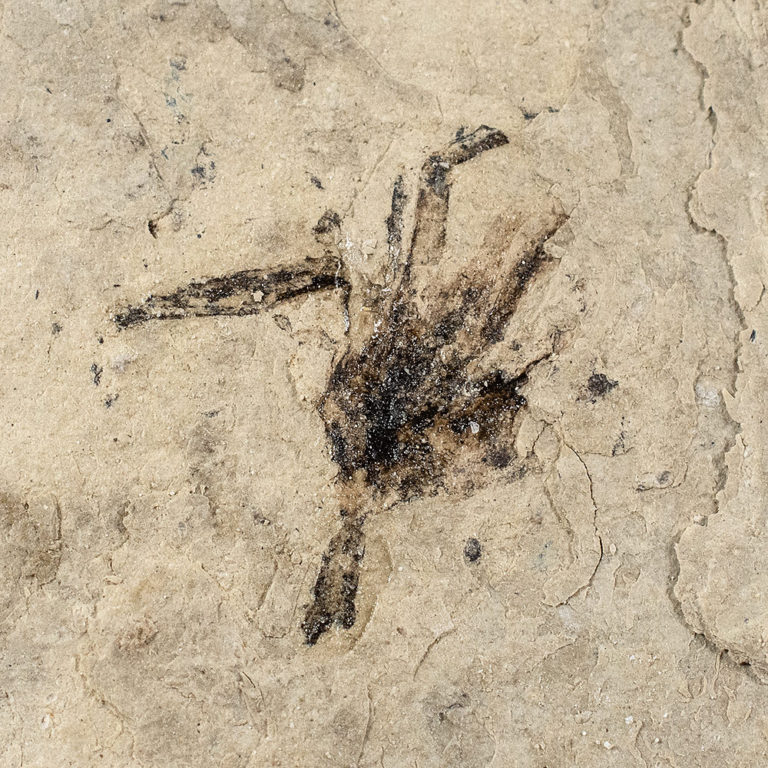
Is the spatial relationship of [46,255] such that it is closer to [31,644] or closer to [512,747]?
[31,644]

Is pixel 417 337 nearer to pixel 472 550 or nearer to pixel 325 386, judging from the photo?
pixel 325 386

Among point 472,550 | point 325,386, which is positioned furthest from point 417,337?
point 472,550

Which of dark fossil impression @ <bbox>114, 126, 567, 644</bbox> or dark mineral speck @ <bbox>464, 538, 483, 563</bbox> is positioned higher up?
dark fossil impression @ <bbox>114, 126, 567, 644</bbox>

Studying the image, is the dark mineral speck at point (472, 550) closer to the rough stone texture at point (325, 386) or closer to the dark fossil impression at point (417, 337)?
the rough stone texture at point (325, 386)

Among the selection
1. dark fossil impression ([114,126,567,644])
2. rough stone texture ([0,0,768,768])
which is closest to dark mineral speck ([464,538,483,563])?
rough stone texture ([0,0,768,768])

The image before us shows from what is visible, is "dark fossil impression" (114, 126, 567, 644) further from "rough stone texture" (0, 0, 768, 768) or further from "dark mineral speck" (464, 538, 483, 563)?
"dark mineral speck" (464, 538, 483, 563)

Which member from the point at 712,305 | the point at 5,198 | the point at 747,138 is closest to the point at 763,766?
the point at 712,305
